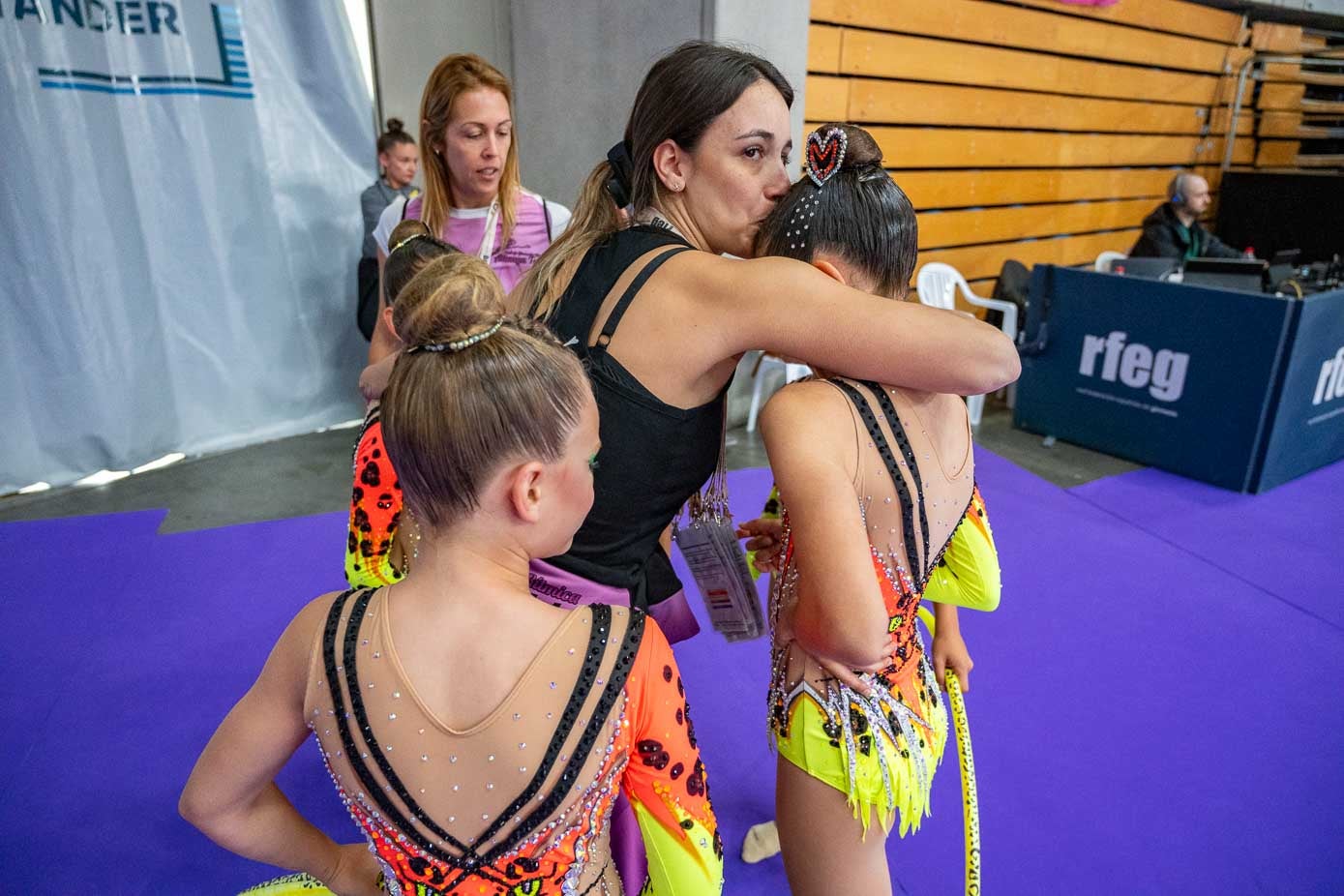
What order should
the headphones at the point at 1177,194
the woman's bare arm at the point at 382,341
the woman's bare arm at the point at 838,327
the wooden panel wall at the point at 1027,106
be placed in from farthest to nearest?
the headphones at the point at 1177,194 < the wooden panel wall at the point at 1027,106 < the woman's bare arm at the point at 382,341 < the woman's bare arm at the point at 838,327

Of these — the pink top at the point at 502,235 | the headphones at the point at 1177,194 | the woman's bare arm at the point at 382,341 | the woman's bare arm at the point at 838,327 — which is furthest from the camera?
the headphones at the point at 1177,194

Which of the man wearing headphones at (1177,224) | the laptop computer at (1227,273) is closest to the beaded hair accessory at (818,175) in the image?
the laptop computer at (1227,273)

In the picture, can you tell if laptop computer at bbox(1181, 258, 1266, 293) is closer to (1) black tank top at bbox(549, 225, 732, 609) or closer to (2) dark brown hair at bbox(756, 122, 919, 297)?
(2) dark brown hair at bbox(756, 122, 919, 297)

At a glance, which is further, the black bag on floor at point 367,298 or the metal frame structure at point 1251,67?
the metal frame structure at point 1251,67

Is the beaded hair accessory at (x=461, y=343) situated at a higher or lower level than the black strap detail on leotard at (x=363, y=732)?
higher

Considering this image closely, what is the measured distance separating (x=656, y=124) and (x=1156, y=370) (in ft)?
12.9

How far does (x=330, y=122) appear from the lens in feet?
15.1

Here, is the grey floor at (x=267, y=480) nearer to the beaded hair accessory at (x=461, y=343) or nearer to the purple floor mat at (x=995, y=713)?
the purple floor mat at (x=995, y=713)

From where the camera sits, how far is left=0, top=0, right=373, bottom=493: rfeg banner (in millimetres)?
3770

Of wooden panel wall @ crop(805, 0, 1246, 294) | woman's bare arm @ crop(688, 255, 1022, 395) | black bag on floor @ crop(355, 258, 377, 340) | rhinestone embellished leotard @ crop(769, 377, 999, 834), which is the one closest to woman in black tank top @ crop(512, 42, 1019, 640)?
woman's bare arm @ crop(688, 255, 1022, 395)

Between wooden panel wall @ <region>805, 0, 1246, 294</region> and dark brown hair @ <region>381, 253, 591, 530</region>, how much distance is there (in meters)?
4.49

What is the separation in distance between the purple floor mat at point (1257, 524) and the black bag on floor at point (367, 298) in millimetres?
3644

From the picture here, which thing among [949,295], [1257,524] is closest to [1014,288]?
[949,295]

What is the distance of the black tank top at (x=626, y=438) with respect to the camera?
1.08m
